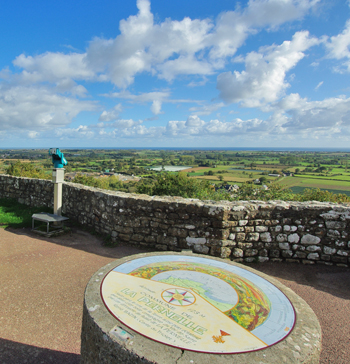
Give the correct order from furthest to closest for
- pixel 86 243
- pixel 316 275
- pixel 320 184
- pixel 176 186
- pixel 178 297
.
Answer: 1. pixel 320 184
2. pixel 176 186
3. pixel 86 243
4. pixel 316 275
5. pixel 178 297

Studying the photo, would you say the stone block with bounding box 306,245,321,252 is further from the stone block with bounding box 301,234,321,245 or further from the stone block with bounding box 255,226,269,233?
the stone block with bounding box 255,226,269,233

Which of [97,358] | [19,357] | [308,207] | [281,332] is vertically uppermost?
[308,207]

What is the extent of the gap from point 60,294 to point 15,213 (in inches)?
206

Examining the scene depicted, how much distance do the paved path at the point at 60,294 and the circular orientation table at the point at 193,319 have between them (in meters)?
0.93

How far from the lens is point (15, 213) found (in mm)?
7867

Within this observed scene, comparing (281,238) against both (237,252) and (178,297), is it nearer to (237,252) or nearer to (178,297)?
(237,252)

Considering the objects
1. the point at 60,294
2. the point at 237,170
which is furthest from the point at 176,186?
the point at 237,170

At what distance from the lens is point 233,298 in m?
2.57

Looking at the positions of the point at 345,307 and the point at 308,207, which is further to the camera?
the point at 308,207

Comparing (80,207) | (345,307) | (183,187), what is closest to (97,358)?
(345,307)

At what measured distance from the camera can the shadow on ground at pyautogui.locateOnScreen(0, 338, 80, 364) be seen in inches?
107

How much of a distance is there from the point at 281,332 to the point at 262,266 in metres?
2.88

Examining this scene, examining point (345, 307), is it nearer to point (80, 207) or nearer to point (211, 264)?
point (211, 264)

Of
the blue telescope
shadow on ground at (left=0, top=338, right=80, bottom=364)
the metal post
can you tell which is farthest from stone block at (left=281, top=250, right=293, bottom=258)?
the blue telescope
